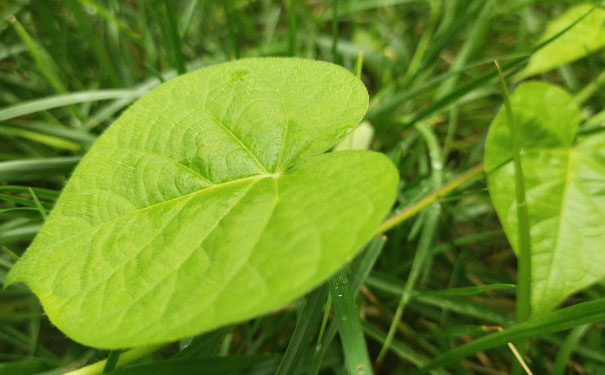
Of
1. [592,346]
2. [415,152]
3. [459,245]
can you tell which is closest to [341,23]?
[415,152]

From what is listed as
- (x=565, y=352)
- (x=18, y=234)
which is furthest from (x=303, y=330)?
(x=18, y=234)

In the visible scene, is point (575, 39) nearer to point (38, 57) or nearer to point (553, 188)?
point (553, 188)

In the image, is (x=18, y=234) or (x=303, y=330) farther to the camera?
(x=18, y=234)

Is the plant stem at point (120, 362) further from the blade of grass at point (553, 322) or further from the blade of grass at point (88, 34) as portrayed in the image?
the blade of grass at point (88, 34)

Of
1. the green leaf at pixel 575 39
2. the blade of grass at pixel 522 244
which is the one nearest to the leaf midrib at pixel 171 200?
the blade of grass at pixel 522 244

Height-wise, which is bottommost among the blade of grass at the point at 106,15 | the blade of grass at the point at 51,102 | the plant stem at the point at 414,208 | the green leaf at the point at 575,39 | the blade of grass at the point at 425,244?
the blade of grass at the point at 425,244

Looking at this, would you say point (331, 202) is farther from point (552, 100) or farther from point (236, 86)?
point (552, 100)
